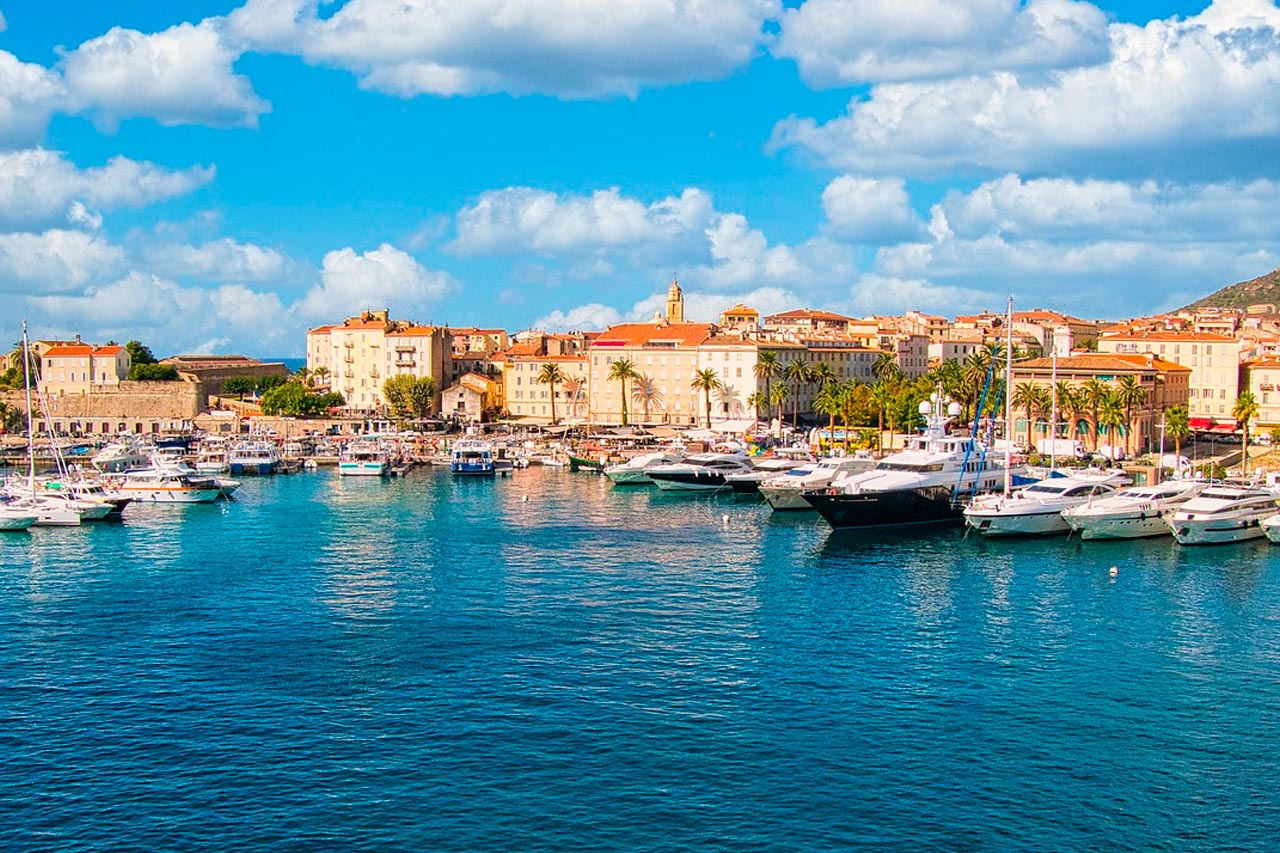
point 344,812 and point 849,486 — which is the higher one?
point 849,486

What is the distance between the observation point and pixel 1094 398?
10031 cm

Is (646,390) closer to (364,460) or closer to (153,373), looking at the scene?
(364,460)

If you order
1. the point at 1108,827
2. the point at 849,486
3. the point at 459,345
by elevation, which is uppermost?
the point at 459,345

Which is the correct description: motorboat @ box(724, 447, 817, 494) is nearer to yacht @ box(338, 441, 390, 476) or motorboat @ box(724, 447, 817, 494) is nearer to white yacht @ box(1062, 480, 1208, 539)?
white yacht @ box(1062, 480, 1208, 539)

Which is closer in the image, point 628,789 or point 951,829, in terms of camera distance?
point 951,829

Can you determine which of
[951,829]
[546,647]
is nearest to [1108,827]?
[951,829]

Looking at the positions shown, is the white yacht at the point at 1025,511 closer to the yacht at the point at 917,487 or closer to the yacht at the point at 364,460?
the yacht at the point at 917,487

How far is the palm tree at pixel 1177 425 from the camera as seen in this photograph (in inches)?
3925

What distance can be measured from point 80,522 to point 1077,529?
51346mm

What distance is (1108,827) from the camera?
87.7 ft

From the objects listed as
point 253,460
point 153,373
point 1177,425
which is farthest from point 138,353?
point 1177,425

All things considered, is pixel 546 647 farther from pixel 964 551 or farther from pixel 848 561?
pixel 964 551

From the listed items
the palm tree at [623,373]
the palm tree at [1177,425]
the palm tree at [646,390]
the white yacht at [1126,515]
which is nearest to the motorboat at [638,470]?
the white yacht at [1126,515]

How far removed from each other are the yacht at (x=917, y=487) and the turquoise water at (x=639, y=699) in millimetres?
6502
